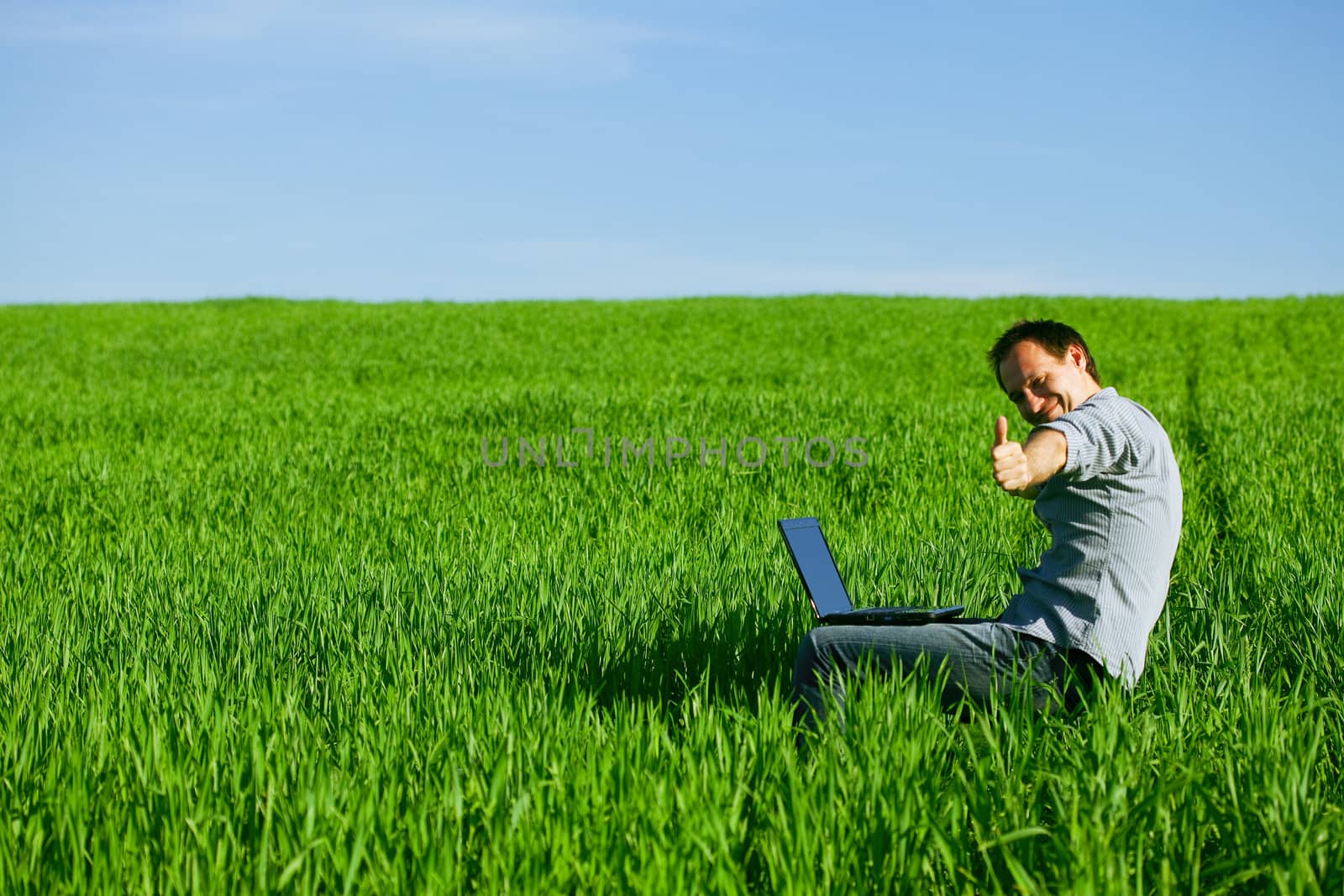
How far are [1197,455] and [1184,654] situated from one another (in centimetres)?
715

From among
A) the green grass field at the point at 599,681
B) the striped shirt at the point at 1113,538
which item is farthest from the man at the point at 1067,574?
the green grass field at the point at 599,681

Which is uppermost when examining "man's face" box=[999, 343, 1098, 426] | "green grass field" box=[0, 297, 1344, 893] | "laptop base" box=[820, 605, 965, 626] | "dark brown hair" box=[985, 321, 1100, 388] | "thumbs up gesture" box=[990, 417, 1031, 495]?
"dark brown hair" box=[985, 321, 1100, 388]

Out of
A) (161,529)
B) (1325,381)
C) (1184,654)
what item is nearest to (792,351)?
(1325,381)

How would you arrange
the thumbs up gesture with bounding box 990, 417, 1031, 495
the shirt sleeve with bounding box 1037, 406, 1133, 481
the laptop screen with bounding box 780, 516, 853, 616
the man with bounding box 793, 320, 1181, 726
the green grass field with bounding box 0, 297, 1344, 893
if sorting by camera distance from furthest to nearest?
the laptop screen with bounding box 780, 516, 853, 616
the man with bounding box 793, 320, 1181, 726
the shirt sleeve with bounding box 1037, 406, 1133, 481
the thumbs up gesture with bounding box 990, 417, 1031, 495
the green grass field with bounding box 0, 297, 1344, 893

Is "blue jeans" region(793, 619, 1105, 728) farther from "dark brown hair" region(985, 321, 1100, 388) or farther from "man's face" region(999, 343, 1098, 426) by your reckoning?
"dark brown hair" region(985, 321, 1100, 388)

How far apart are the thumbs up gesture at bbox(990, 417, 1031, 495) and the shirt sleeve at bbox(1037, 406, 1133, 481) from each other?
0.21 meters

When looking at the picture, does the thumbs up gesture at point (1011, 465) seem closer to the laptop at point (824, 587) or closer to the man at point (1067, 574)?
the man at point (1067, 574)

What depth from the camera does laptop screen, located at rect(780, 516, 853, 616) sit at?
3.26 m

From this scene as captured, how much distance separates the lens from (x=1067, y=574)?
9.77 feet

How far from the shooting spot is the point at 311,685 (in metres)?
3.59

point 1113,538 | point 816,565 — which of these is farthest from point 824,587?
point 1113,538

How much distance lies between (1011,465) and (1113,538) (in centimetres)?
60

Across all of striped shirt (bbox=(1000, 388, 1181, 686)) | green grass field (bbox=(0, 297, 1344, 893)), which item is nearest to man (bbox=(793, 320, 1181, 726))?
striped shirt (bbox=(1000, 388, 1181, 686))

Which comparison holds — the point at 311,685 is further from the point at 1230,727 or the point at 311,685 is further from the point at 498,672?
the point at 1230,727
